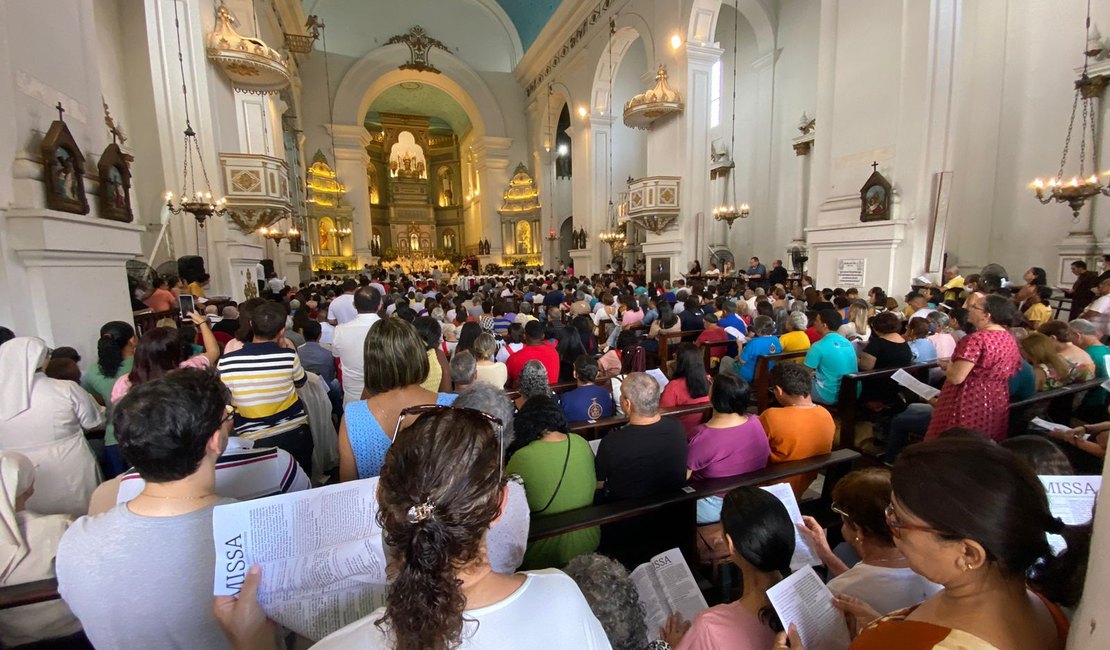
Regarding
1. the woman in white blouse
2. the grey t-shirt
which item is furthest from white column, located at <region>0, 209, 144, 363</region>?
the grey t-shirt

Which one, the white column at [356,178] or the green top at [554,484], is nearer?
the green top at [554,484]

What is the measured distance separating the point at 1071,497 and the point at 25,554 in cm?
280

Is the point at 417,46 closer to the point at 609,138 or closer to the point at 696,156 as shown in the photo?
the point at 609,138

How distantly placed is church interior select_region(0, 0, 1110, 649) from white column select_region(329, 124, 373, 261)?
3.4 inches

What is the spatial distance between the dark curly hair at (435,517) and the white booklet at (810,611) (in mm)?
706

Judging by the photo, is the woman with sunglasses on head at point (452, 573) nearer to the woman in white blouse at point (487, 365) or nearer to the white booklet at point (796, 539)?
the white booklet at point (796, 539)

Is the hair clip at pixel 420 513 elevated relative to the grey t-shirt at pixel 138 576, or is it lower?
elevated

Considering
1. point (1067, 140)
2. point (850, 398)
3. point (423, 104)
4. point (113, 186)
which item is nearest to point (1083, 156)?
point (1067, 140)


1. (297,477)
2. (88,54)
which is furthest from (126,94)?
(297,477)

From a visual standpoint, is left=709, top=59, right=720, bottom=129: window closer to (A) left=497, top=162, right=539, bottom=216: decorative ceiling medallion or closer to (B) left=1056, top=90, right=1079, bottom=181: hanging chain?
(B) left=1056, top=90, right=1079, bottom=181: hanging chain

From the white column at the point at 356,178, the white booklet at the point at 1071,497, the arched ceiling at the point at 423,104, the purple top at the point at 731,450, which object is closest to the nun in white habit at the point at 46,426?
the purple top at the point at 731,450

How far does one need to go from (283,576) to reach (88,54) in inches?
194

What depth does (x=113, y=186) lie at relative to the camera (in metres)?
3.78

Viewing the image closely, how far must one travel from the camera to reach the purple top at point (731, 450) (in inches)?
80.9
